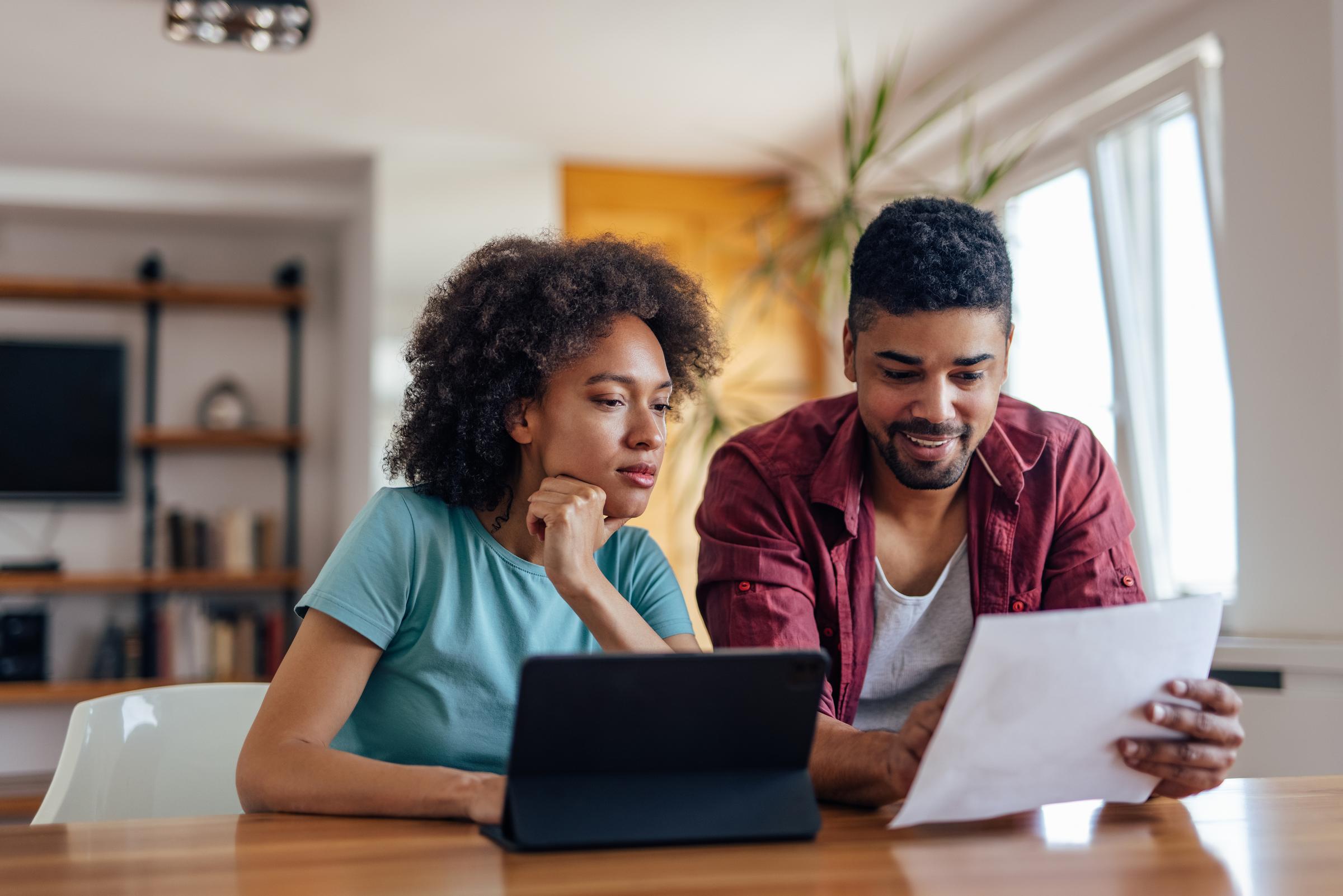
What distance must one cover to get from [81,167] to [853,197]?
3497mm

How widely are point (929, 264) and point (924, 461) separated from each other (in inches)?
10.0

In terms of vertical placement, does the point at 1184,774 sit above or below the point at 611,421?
below

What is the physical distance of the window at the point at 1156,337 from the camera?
3.42 meters

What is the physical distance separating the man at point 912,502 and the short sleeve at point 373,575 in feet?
1.35

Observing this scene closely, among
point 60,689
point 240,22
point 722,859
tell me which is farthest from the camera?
point 60,689

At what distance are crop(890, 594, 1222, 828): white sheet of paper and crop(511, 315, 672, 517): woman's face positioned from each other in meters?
0.55

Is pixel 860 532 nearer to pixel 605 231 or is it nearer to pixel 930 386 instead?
pixel 930 386

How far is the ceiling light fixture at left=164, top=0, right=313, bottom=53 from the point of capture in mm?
3492

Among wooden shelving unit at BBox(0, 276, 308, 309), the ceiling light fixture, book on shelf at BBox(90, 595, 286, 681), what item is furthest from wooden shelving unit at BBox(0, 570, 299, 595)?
the ceiling light fixture

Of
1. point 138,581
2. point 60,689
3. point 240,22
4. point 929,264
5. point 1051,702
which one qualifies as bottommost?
point 60,689

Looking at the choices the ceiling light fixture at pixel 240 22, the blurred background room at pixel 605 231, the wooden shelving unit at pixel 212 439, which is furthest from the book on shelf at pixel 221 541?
the ceiling light fixture at pixel 240 22

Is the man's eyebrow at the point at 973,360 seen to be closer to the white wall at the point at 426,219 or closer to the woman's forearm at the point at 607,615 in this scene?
the woman's forearm at the point at 607,615

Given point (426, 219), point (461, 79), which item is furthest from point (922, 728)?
point (426, 219)

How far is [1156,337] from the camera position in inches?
144
